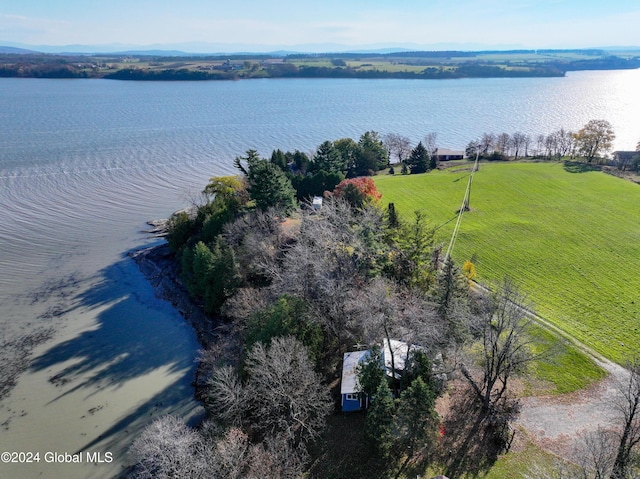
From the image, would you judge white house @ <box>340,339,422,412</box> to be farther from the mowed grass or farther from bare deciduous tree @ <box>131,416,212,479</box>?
the mowed grass

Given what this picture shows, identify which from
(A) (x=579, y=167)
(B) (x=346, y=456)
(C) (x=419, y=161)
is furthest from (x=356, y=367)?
(A) (x=579, y=167)

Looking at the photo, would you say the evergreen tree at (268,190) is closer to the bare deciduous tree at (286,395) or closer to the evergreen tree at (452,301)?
the bare deciduous tree at (286,395)

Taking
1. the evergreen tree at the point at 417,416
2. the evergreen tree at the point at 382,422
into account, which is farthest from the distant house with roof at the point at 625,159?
the evergreen tree at the point at 382,422

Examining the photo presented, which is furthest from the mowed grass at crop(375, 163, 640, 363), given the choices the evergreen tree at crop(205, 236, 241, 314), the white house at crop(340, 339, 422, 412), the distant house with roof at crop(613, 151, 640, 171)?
the evergreen tree at crop(205, 236, 241, 314)

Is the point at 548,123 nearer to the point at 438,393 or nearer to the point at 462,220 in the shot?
the point at 462,220

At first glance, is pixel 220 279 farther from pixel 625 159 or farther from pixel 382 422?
pixel 625 159
